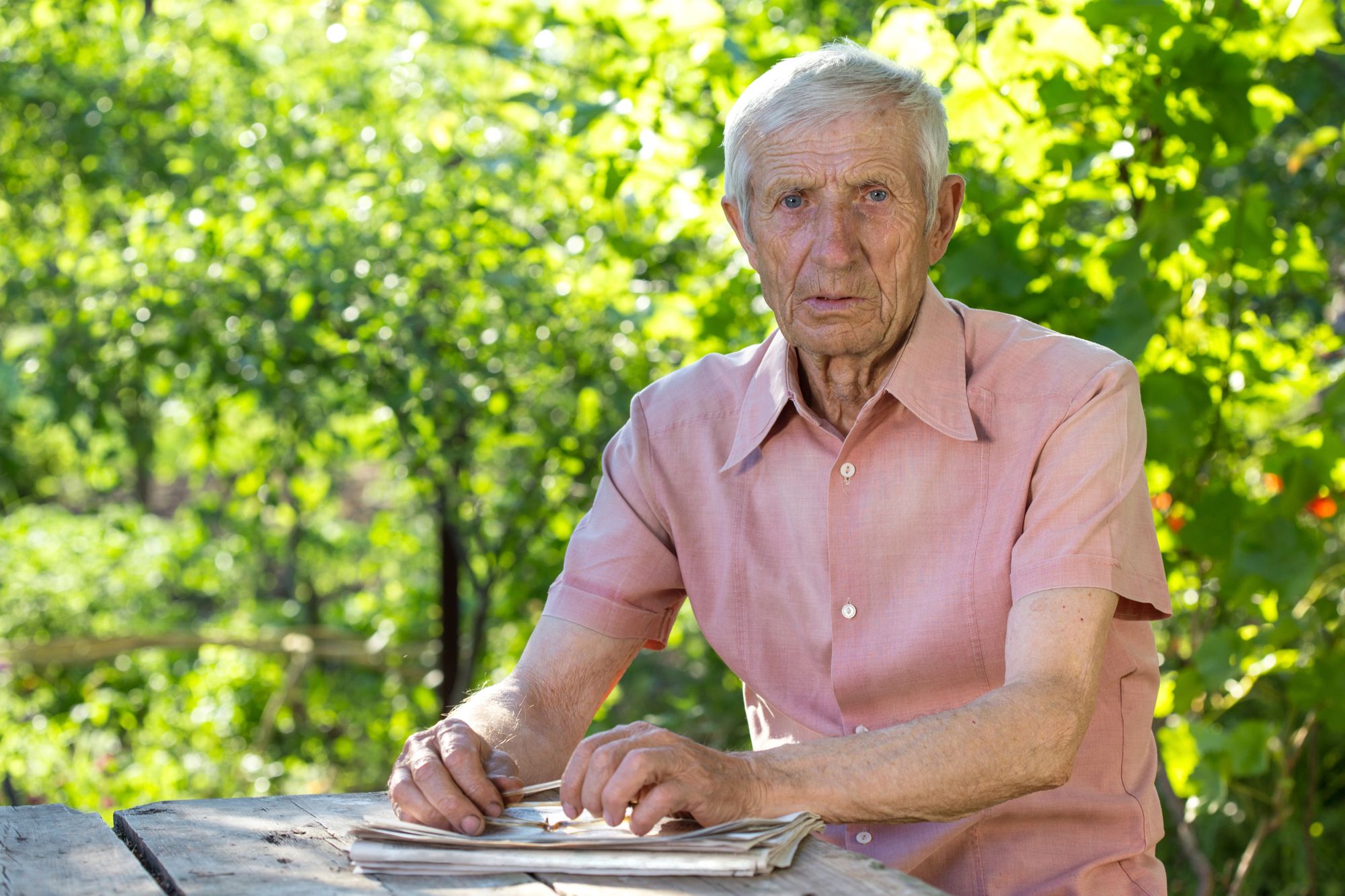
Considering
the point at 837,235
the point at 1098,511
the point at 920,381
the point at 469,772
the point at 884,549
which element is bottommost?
the point at 469,772

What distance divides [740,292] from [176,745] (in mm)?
4515

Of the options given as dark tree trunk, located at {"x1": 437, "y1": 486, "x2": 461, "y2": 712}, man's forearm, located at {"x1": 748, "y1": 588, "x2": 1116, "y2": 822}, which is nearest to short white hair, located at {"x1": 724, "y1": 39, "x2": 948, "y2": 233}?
man's forearm, located at {"x1": 748, "y1": 588, "x2": 1116, "y2": 822}

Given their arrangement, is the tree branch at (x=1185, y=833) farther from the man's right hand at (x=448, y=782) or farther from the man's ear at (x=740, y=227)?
the man's right hand at (x=448, y=782)

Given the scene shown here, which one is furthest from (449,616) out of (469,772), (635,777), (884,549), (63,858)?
(635,777)

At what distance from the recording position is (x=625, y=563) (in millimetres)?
1924

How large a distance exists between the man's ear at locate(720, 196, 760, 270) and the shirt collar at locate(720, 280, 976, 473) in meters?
0.16

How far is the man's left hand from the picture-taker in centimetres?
124

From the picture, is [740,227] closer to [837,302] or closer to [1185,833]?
[837,302]

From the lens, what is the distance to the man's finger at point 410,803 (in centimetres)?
134

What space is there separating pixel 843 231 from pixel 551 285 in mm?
2024

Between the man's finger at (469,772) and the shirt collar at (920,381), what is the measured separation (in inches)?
25.4

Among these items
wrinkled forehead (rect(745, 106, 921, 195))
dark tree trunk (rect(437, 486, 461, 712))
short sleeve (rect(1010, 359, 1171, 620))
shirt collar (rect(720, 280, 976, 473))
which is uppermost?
wrinkled forehead (rect(745, 106, 921, 195))

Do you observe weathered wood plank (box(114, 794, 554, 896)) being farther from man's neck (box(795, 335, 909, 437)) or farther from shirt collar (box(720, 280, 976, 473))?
man's neck (box(795, 335, 909, 437))

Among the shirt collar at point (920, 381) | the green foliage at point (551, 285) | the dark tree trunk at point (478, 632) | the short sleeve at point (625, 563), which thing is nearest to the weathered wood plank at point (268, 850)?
the short sleeve at point (625, 563)
